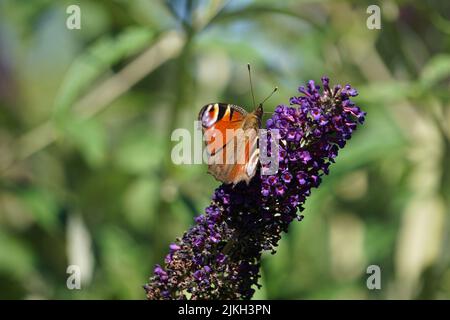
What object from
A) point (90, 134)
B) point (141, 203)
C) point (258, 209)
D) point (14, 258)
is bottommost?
point (258, 209)

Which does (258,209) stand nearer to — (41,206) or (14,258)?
(41,206)

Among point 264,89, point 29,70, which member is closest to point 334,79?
point 264,89

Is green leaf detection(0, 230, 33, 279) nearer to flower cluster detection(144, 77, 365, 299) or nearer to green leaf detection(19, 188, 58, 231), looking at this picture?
green leaf detection(19, 188, 58, 231)

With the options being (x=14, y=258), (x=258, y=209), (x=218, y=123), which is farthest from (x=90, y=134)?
Answer: (x=258, y=209)

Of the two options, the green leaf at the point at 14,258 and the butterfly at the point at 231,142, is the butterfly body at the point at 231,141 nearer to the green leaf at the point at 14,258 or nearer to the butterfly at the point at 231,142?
the butterfly at the point at 231,142

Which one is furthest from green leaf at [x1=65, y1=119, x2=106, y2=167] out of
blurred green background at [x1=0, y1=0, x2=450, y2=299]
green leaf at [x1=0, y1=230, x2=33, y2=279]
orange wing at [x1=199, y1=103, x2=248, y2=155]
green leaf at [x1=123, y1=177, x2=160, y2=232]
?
orange wing at [x1=199, y1=103, x2=248, y2=155]

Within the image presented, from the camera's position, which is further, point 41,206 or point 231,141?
point 41,206

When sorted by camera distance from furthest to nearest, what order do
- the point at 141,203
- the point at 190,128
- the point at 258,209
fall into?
the point at 141,203 < the point at 190,128 < the point at 258,209
